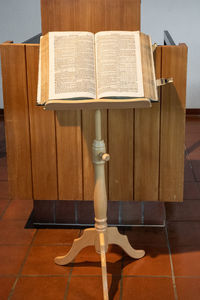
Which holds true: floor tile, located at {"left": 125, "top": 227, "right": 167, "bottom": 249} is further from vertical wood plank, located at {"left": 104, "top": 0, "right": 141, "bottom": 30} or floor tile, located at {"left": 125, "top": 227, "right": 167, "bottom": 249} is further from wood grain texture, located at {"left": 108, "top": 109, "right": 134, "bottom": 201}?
vertical wood plank, located at {"left": 104, "top": 0, "right": 141, "bottom": 30}

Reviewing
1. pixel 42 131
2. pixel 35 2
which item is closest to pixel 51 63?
pixel 42 131

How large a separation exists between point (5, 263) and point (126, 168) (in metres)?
0.85

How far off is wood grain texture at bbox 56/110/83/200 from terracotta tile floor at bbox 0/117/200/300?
0.29 metres

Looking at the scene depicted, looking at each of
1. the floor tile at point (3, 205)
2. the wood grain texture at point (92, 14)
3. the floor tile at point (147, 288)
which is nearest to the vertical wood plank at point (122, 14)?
the wood grain texture at point (92, 14)

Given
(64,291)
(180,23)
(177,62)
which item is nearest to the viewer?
(64,291)

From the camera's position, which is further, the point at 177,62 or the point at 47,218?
the point at 47,218

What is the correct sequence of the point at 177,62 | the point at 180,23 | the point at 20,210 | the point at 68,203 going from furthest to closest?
1. the point at 180,23
2. the point at 20,210
3. the point at 68,203
4. the point at 177,62

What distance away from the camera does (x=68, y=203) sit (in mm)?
2957

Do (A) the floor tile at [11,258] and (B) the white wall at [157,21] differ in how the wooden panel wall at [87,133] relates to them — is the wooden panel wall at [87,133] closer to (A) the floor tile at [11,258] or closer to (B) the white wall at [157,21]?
(A) the floor tile at [11,258]

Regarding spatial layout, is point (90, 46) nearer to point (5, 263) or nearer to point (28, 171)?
point (28, 171)

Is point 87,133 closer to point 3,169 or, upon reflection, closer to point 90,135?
point 90,135

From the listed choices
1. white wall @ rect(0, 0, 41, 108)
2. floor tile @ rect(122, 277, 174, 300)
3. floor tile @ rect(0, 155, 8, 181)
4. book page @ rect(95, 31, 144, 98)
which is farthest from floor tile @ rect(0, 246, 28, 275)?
white wall @ rect(0, 0, 41, 108)

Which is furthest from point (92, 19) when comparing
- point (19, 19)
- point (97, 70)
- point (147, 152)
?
point (19, 19)

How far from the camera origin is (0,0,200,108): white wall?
5566mm
